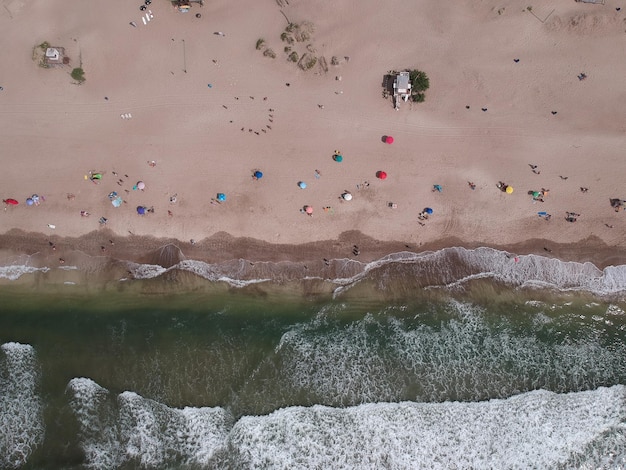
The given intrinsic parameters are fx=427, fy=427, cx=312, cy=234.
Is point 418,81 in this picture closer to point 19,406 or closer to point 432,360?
point 432,360

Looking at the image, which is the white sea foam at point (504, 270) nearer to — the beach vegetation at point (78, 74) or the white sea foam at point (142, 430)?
the white sea foam at point (142, 430)

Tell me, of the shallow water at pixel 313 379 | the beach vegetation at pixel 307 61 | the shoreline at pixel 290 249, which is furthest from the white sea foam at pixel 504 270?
the beach vegetation at pixel 307 61

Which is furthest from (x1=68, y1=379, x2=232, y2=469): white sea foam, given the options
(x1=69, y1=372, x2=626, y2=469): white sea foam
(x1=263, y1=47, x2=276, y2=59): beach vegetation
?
(x1=263, y1=47, x2=276, y2=59): beach vegetation

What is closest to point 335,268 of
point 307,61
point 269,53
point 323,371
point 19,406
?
point 323,371

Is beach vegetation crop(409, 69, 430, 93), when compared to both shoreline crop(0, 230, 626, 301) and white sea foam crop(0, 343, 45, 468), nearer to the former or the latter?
shoreline crop(0, 230, 626, 301)

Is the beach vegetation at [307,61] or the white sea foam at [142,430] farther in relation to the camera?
the beach vegetation at [307,61]
